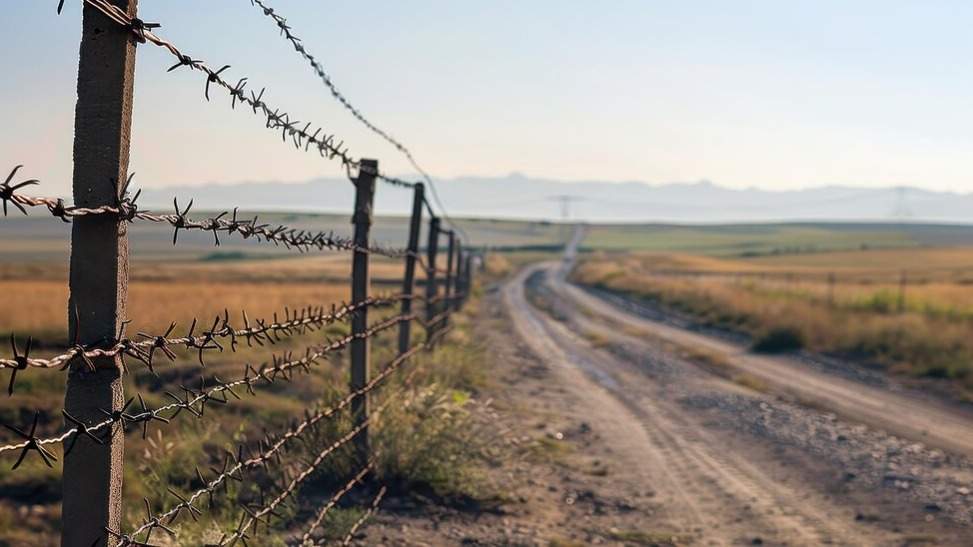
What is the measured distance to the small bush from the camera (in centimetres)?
2117

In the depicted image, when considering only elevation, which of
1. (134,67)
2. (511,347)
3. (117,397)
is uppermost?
(134,67)

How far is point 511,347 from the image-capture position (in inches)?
788

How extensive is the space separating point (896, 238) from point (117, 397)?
205m

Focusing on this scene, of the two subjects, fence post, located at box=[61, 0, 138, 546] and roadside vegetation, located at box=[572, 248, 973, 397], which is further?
roadside vegetation, located at box=[572, 248, 973, 397]

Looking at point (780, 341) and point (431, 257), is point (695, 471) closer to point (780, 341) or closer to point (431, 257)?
point (431, 257)

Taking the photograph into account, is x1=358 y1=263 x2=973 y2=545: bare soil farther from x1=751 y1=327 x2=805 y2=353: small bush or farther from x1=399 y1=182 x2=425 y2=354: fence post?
x1=751 y1=327 x2=805 y2=353: small bush

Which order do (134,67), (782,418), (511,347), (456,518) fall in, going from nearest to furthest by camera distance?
1. (134,67)
2. (456,518)
3. (782,418)
4. (511,347)

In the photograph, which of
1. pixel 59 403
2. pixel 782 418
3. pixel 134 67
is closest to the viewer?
pixel 134 67

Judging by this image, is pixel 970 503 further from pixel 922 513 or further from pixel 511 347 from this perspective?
pixel 511 347

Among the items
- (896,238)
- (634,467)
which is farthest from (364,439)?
(896,238)

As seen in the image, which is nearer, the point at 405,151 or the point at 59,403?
the point at 405,151

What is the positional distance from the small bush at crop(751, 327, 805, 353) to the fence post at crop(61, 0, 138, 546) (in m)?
19.3

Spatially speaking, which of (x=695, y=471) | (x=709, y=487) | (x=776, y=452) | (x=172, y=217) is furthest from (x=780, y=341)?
(x=172, y=217)

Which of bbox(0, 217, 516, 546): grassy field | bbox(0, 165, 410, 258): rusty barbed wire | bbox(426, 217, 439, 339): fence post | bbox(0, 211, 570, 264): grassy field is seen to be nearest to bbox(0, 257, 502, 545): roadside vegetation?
bbox(0, 217, 516, 546): grassy field
